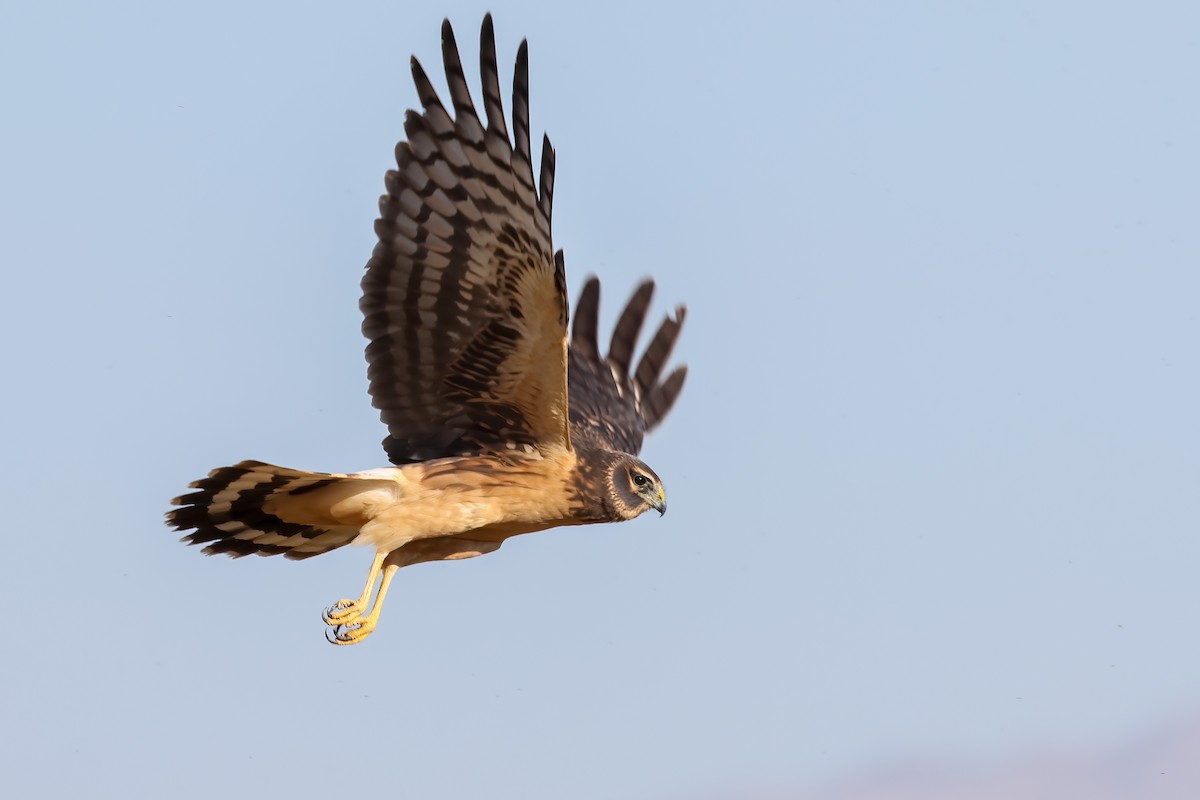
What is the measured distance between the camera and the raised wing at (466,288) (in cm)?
1012

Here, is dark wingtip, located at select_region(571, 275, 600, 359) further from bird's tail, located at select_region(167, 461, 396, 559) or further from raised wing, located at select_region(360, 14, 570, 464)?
bird's tail, located at select_region(167, 461, 396, 559)

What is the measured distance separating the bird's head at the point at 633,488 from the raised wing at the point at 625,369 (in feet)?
5.90

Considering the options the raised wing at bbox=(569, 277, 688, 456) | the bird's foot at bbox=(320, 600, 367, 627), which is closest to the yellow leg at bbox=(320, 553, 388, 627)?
the bird's foot at bbox=(320, 600, 367, 627)

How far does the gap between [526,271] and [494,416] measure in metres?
1.18

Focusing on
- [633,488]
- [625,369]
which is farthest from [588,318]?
[633,488]

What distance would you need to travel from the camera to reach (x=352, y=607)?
1079cm

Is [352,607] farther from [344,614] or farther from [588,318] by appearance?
[588,318]

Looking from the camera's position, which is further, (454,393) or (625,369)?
(625,369)

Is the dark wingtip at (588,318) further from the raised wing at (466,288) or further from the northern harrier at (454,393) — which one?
the raised wing at (466,288)

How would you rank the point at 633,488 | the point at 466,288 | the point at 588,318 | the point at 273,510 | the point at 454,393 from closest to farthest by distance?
the point at 466,288
the point at 273,510
the point at 454,393
the point at 633,488
the point at 588,318

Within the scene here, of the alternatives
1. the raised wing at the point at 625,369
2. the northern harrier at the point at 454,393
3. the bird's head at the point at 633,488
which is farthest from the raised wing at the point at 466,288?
the raised wing at the point at 625,369

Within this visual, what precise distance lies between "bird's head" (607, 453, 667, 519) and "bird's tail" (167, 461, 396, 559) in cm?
138

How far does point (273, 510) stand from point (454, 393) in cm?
128

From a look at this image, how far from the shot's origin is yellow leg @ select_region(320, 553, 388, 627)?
35.3 feet
